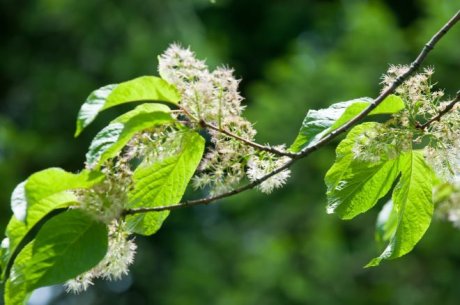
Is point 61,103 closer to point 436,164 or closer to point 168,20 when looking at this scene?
point 168,20

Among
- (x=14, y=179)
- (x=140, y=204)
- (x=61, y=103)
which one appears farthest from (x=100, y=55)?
(x=140, y=204)

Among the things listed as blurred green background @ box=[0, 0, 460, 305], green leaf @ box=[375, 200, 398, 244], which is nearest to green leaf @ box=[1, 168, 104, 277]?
green leaf @ box=[375, 200, 398, 244]

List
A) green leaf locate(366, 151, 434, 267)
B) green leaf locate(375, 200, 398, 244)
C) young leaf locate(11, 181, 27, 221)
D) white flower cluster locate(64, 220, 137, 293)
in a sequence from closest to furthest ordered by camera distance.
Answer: young leaf locate(11, 181, 27, 221), white flower cluster locate(64, 220, 137, 293), green leaf locate(366, 151, 434, 267), green leaf locate(375, 200, 398, 244)

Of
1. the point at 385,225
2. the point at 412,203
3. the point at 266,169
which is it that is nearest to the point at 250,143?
the point at 266,169

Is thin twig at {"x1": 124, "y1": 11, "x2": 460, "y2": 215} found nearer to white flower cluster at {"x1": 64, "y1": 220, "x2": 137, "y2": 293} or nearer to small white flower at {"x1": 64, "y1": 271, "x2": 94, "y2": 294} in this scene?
white flower cluster at {"x1": 64, "y1": 220, "x2": 137, "y2": 293}

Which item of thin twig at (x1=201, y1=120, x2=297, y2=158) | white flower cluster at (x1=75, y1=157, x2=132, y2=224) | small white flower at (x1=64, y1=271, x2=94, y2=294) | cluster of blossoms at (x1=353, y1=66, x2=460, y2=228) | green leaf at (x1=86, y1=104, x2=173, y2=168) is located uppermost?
cluster of blossoms at (x1=353, y1=66, x2=460, y2=228)

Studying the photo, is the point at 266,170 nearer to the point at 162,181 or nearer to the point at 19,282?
the point at 162,181
